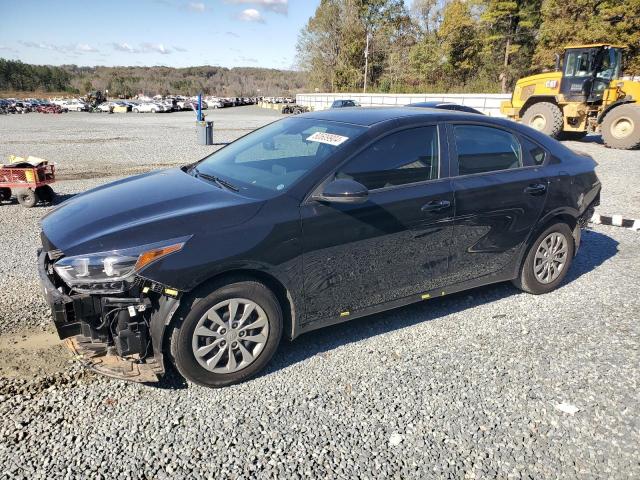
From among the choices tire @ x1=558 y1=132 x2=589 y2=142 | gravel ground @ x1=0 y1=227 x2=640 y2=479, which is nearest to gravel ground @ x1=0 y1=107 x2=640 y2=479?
gravel ground @ x1=0 y1=227 x2=640 y2=479

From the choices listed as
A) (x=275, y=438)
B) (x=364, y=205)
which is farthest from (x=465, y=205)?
(x=275, y=438)

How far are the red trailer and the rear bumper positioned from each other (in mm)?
5565

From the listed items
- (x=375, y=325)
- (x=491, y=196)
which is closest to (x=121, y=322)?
(x=375, y=325)

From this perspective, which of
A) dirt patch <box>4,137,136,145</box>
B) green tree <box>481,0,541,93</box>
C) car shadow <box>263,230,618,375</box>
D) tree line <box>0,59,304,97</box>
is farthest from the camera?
tree line <box>0,59,304,97</box>

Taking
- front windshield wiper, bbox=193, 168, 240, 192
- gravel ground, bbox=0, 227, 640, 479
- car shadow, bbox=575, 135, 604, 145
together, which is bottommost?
gravel ground, bbox=0, 227, 640, 479

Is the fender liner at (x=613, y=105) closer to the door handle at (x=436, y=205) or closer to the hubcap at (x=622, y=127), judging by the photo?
the hubcap at (x=622, y=127)

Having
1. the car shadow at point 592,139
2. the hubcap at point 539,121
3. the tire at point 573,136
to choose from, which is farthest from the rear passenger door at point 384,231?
the car shadow at point 592,139

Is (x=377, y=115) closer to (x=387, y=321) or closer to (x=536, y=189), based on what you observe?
(x=536, y=189)

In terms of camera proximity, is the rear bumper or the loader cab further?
the loader cab

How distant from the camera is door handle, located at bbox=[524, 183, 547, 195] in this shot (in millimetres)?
4145

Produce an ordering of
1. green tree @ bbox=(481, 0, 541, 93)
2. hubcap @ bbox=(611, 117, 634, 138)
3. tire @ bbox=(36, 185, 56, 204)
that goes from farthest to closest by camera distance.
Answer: green tree @ bbox=(481, 0, 541, 93) → hubcap @ bbox=(611, 117, 634, 138) → tire @ bbox=(36, 185, 56, 204)

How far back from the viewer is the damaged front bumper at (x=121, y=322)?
273 cm

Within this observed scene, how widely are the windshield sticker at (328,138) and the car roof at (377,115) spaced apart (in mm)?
240

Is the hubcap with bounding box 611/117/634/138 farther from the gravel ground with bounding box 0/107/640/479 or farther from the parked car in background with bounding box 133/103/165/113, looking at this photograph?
the parked car in background with bounding box 133/103/165/113
